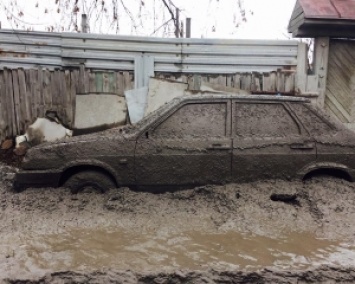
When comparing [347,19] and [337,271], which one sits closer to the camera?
[337,271]

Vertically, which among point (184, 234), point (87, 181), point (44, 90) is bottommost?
point (184, 234)

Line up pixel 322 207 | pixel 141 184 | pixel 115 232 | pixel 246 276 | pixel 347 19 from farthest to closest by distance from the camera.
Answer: pixel 347 19
pixel 141 184
pixel 322 207
pixel 115 232
pixel 246 276

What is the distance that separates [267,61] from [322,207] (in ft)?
11.6

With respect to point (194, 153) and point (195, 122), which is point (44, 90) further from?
point (194, 153)

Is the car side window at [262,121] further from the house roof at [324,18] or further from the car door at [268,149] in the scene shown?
the house roof at [324,18]

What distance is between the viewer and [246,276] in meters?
2.85

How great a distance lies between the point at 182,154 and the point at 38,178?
1778mm

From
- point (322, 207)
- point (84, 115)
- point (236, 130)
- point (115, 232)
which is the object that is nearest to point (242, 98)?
point (236, 130)

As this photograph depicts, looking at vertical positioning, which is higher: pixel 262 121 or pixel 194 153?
pixel 262 121

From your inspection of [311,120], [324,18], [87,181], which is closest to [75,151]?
[87,181]

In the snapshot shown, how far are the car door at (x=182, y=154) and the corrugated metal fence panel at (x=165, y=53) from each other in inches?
105

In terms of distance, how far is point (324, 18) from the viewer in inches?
254

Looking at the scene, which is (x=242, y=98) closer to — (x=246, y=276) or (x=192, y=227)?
(x=192, y=227)

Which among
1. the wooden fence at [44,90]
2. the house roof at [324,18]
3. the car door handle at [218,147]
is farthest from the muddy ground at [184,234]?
the house roof at [324,18]
